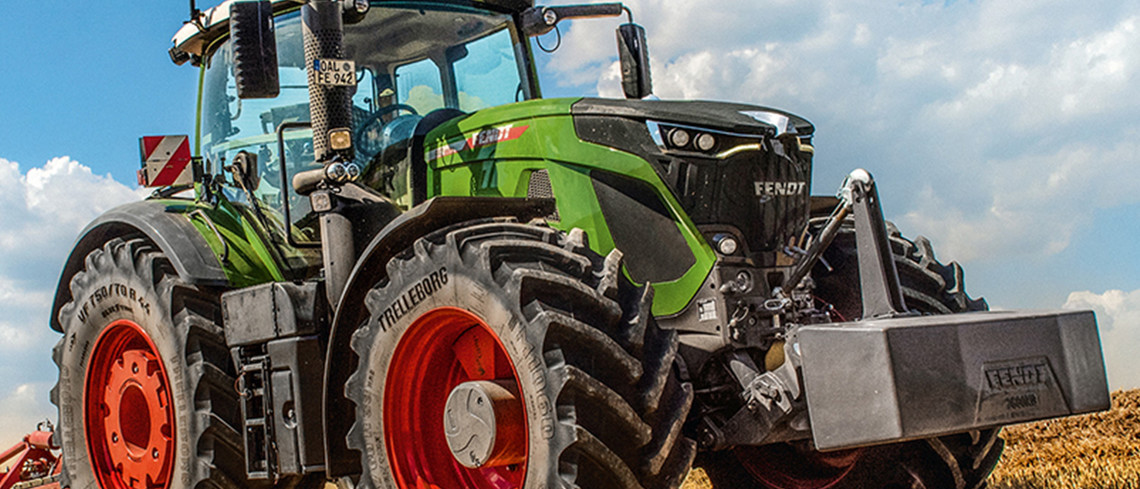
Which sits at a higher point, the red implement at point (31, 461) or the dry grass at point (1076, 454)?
the red implement at point (31, 461)

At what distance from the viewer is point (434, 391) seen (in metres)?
4.55

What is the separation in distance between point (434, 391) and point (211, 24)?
302 cm

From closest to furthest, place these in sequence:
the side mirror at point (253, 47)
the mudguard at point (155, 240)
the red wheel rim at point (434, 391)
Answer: the red wheel rim at point (434, 391), the side mirror at point (253, 47), the mudguard at point (155, 240)

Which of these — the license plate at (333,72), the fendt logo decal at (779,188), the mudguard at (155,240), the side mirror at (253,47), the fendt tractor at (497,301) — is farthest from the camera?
the mudguard at (155,240)

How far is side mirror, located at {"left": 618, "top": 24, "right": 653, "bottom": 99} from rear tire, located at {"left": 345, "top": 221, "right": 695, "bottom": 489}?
1.76 m

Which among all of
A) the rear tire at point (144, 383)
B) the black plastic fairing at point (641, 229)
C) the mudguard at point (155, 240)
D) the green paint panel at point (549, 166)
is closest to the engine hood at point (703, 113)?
the green paint panel at point (549, 166)

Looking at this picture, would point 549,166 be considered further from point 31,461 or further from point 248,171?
point 31,461

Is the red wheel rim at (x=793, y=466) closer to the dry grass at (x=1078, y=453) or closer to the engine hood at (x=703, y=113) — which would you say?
the dry grass at (x=1078, y=453)

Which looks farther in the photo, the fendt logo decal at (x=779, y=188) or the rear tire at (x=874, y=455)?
the rear tire at (x=874, y=455)

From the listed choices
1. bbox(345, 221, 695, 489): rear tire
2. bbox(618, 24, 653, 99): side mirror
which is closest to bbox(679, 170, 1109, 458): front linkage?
bbox(345, 221, 695, 489): rear tire

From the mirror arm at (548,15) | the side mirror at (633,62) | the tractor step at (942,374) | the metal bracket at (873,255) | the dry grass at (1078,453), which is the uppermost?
the mirror arm at (548,15)

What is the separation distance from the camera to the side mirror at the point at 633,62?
5.89m

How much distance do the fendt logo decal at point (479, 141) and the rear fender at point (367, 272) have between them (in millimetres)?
388

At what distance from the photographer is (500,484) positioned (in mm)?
4434
